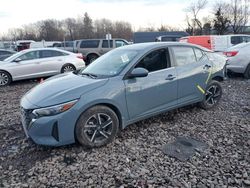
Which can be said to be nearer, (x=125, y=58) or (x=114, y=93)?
(x=114, y=93)

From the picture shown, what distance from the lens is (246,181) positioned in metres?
3.04

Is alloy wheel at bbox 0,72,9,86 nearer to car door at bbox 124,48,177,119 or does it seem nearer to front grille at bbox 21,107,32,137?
front grille at bbox 21,107,32,137

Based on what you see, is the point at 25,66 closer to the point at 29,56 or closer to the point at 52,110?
the point at 29,56

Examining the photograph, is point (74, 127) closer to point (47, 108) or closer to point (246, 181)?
point (47, 108)

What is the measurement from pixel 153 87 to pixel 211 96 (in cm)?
193

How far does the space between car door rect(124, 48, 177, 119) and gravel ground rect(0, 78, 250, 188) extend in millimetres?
446

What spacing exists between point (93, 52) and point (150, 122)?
37.8 feet

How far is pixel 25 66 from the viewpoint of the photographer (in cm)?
959

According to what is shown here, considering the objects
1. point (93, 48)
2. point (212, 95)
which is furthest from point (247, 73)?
point (93, 48)

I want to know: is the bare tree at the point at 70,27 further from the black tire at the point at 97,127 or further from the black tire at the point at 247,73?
the black tire at the point at 97,127

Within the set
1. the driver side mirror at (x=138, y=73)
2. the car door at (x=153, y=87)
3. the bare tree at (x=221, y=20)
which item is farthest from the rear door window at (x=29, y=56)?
the bare tree at (x=221, y=20)

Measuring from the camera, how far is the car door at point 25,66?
9.52 m

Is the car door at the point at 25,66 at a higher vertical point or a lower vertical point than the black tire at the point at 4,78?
higher

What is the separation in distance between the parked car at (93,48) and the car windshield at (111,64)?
1092 centimetres
